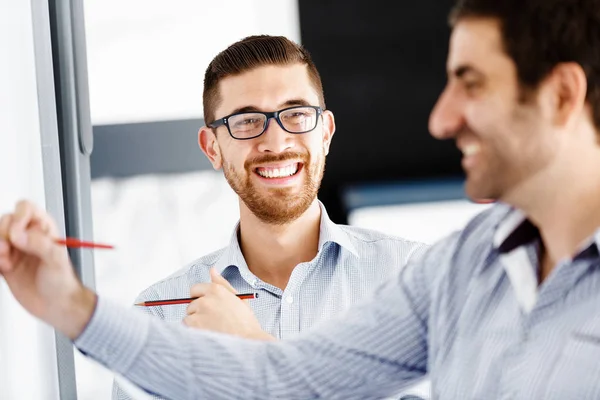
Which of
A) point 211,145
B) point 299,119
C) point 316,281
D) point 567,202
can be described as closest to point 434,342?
point 567,202

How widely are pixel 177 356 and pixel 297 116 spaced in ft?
2.69

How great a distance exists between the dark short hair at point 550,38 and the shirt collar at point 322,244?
0.81 m

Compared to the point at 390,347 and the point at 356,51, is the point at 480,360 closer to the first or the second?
the point at 390,347

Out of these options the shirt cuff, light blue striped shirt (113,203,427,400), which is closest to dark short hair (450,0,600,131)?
the shirt cuff

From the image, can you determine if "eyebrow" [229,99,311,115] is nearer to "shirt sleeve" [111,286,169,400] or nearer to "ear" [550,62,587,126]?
"shirt sleeve" [111,286,169,400]

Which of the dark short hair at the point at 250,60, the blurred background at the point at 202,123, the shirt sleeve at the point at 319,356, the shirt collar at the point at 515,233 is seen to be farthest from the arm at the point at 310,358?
the blurred background at the point at 202,123

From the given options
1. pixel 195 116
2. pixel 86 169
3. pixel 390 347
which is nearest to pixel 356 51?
pixel 195 116

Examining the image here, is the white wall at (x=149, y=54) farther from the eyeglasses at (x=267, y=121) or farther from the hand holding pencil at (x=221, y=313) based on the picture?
the hand holding pencil at (x=221, y=313)

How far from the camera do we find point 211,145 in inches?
71.8

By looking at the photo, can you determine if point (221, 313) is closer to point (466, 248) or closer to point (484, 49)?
point (466, 248)

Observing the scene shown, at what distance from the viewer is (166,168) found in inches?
79.9

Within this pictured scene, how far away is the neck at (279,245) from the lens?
5.63ft

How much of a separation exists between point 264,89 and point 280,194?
8.6 inches

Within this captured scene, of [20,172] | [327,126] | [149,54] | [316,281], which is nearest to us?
[20,172]
